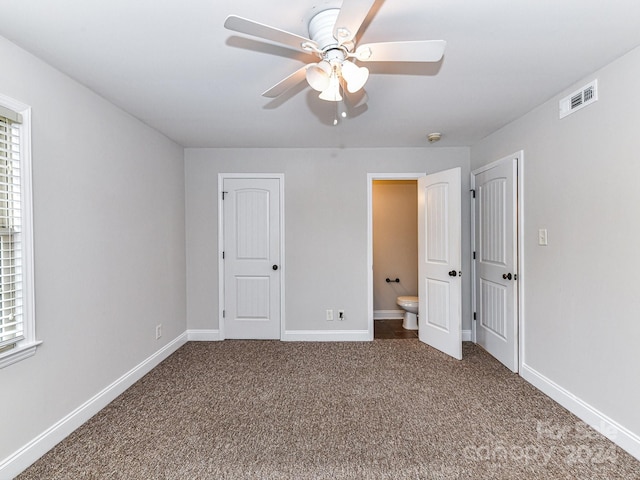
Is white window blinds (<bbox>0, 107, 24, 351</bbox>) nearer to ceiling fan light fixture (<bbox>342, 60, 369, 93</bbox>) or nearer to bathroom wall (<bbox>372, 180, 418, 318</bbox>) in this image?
ceiling fan light fixture (<bbox>342, 60, 369, 93</bbox>)

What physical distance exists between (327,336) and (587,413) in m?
2.44

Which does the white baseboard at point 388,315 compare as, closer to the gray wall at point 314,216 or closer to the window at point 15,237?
the gray wall at point 314,216

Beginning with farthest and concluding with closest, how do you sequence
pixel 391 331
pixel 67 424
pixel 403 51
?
pixel 391 331 → pixel 67 424 → pixel 403 51

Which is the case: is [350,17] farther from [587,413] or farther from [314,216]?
[587,413]

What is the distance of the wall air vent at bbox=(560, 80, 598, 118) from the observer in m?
2.09

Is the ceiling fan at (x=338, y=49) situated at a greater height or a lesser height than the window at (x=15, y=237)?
greater

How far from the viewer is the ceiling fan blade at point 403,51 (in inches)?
54.5

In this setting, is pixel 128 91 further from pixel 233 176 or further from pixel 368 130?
pixel 368 130

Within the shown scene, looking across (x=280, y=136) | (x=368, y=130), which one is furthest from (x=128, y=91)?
(x=368, y=130)

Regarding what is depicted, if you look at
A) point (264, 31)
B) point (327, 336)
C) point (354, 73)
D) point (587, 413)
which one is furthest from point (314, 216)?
point (587, 413)

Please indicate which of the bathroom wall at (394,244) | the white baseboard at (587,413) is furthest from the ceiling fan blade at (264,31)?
the bathroom wall at (394,244)

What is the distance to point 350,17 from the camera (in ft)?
4.00

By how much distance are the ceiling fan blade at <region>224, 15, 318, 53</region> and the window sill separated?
1983mm

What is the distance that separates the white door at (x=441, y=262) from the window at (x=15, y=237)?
3.43m
